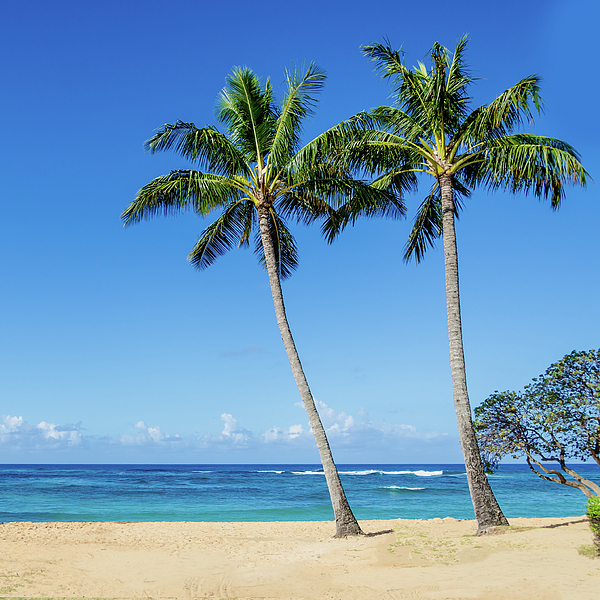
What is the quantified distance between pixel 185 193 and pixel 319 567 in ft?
28.8

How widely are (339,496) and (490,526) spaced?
3119 mm

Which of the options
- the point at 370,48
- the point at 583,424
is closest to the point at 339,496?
the point at 583,424

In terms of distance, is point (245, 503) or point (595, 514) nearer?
point (595, 514)

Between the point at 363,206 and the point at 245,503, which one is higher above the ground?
the point at 363,206

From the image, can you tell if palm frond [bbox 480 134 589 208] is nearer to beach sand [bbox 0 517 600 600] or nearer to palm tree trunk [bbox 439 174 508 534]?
palm tree trunk [bbox 439 174 508 534]

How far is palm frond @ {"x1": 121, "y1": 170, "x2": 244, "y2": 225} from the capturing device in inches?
490

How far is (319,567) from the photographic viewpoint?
902cm

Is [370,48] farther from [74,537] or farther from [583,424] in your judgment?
[74,537]

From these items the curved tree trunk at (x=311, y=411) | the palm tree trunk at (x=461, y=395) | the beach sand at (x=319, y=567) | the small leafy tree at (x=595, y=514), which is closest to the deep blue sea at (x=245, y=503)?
the beach sand at (x=319, y=567)

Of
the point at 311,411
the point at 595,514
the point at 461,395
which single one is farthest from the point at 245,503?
the point at 595,514

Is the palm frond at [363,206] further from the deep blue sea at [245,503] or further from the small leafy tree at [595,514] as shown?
the deep blue sea at [245,503]

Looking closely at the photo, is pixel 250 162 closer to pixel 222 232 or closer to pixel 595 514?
pixel 222 232

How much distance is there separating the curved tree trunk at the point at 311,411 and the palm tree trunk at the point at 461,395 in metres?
2.63

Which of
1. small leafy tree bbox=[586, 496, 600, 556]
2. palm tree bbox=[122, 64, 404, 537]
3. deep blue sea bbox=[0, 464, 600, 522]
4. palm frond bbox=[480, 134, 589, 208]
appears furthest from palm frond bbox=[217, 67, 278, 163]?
deep blue sea bbox=[0, 464, 600, 522]
